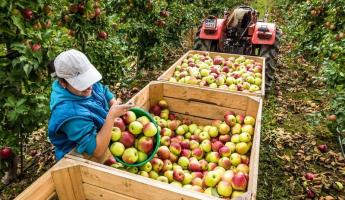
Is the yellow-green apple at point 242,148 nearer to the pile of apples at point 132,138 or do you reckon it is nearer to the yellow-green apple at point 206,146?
the yellow-green apple at point 206,146

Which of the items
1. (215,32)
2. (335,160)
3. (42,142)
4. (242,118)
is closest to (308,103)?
(335,160)

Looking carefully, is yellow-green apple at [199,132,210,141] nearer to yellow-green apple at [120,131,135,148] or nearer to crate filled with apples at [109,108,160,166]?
crate filled with apples at [109,108,160,166]

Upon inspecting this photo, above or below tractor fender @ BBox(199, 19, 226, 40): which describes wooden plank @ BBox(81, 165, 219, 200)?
below

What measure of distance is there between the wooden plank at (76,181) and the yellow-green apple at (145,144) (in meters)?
0.54

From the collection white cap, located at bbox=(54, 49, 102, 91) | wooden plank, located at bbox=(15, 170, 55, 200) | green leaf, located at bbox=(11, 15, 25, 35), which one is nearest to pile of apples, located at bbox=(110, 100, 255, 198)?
wooden plank, located at bbox=(15, 170, 55, 200)

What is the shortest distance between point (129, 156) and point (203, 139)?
1137 millimetres

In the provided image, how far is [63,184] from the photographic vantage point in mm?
2113

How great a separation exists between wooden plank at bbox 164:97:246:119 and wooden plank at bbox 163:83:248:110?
5 centimetres

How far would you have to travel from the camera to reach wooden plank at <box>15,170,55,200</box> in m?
1.85

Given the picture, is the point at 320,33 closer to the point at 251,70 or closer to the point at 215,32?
the point at 215,32

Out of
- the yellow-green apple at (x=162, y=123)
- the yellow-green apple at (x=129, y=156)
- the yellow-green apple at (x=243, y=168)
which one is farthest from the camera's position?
the yellow-green apple at (x=162, y=123)

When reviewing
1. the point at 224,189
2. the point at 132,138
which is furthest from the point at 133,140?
the point at 224,189

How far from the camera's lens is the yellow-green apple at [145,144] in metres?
2.46

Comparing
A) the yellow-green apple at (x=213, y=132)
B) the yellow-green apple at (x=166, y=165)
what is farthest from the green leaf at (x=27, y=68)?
the yellow-green apple at (x=213, y=132)
